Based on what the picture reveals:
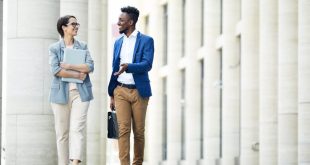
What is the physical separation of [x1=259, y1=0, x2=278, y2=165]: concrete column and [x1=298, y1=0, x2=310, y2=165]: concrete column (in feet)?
16.3

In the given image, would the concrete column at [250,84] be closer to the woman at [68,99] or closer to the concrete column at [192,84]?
the concrete column at [192,84]

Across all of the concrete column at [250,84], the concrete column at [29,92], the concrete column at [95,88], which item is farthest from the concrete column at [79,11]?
the concrete column at [250,84]

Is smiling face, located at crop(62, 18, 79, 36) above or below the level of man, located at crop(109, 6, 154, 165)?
above

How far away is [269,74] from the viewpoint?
21.5 meters

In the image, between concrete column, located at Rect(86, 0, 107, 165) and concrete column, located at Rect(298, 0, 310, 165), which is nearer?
concrete column, located at Rect(298, 0, 310, 165)

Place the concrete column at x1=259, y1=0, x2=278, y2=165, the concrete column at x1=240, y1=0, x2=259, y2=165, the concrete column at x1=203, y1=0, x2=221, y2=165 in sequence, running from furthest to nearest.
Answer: the concrete column at x1=203, y1=0, x2=221, y2=165, the concrete column at x1=240, y1=0, x2=259, y2=165, the concrete column at x1=259, y1=0, x2=278, y2=165

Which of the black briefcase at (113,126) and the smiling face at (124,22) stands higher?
the smiling face at (124,22)

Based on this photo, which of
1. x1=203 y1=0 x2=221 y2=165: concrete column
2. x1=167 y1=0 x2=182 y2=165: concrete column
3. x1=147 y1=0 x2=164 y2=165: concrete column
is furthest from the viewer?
x1=147 y1=0 x2=164 y2=165: concrete column

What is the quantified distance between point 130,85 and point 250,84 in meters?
16.7

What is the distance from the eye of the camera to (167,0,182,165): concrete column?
121ft

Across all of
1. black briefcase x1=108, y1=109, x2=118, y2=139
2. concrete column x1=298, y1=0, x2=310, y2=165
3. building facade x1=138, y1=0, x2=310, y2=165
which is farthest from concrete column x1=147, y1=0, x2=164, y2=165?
black briefcase x1=108, y1=109, x2=118, y2=139

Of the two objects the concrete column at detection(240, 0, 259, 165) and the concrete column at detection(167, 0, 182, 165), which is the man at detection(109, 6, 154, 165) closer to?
the concrete column at detection(240, 0, 259, 165)

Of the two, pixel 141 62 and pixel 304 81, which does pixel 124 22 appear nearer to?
pixel 141 62

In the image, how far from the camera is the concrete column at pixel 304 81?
634 inches
